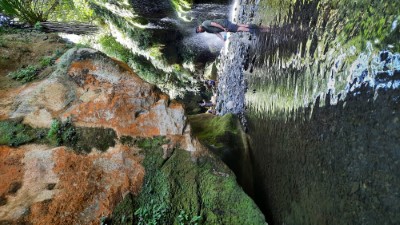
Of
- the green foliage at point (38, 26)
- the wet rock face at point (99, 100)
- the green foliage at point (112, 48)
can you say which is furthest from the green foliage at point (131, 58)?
the wet rock face at point (99, 100)

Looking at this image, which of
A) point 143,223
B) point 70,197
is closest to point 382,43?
point 143,223

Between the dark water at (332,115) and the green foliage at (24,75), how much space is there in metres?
4.28

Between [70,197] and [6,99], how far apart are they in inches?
77.2

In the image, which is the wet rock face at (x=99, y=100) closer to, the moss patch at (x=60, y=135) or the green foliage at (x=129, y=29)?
the moss patch at (x=60, y=135)

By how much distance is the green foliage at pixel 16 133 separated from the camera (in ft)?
13.4

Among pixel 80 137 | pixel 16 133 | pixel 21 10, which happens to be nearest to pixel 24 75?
pixel 16 133

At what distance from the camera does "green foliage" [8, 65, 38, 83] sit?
4.91 m

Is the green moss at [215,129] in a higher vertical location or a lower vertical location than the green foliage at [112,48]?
lower

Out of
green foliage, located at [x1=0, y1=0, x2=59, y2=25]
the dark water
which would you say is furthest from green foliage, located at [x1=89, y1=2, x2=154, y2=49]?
the dark water

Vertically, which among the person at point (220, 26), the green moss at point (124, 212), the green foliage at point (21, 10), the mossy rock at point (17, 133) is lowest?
the green moss at point (124, 212)

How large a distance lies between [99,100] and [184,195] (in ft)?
6.56

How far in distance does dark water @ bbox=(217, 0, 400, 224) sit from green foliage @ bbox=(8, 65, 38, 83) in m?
4.28

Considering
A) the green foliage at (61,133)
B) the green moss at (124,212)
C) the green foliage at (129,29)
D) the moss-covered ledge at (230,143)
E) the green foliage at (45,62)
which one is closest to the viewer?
the green moss at (124,212)

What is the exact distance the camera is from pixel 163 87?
13867 mm
